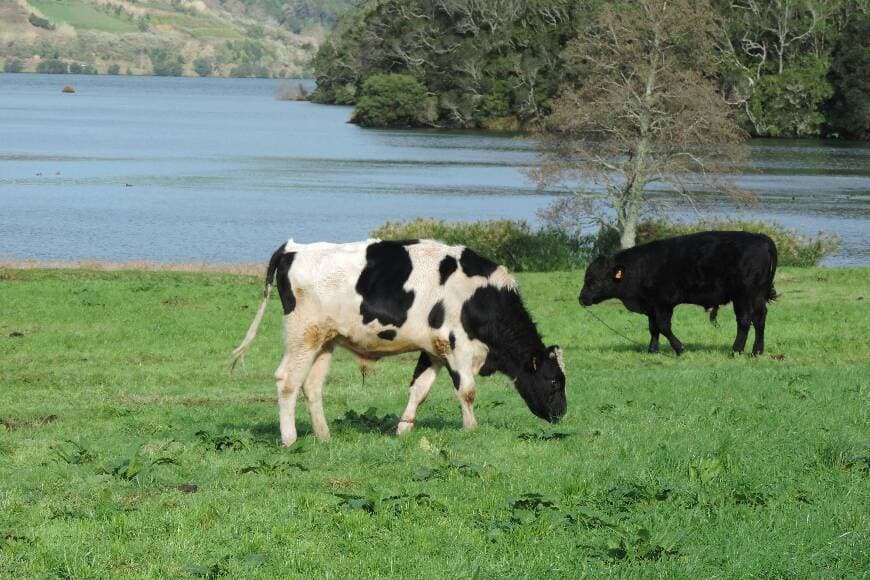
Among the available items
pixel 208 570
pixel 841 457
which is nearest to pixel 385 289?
pixel 841 457

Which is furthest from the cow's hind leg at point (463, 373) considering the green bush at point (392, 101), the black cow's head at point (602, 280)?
the green bush at point (392, 101)

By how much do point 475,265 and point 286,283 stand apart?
2.04 meters

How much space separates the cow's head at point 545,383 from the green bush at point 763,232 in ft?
87.4

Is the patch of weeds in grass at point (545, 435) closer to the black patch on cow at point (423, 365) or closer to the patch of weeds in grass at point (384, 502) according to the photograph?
the black patch on cow at point (423, 365)

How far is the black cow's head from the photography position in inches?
894

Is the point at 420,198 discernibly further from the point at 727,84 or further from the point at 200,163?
the point at 727,84

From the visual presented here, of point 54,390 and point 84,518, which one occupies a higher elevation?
point 84,518

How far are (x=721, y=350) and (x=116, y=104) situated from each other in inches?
7354

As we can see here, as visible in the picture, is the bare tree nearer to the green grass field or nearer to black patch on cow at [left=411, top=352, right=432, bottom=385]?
the green grass field

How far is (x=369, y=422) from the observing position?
13.9m

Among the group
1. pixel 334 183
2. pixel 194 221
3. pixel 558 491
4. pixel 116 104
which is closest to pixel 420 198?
pixel 334 183

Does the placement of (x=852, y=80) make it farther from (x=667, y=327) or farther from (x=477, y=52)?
(x=667, y=327)

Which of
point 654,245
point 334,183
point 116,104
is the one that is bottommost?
point 116,104

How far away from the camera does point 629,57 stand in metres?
44.3
